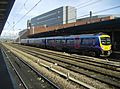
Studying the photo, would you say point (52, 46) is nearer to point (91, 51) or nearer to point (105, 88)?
point (91, 51)

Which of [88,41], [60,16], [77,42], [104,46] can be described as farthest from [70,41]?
[60,16]

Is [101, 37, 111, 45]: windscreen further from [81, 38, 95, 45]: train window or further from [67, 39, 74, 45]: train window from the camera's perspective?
[67, 39, 74, 45]: train window

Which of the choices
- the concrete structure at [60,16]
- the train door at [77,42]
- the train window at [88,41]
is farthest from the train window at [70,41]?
the concrete structure at [60,16]

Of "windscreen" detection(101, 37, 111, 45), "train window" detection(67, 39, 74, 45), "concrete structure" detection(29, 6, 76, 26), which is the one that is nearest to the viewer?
"windscreen" detection(101, 37, 111, 45)

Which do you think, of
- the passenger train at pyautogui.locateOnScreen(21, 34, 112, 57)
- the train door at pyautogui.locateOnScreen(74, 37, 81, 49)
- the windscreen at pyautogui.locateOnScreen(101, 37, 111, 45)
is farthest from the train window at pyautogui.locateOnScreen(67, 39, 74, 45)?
the windscreen at pyautogui.locateOnScreen(101, 37, 111, 45)

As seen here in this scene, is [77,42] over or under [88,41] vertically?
under

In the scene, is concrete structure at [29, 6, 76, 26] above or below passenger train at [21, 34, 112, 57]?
above

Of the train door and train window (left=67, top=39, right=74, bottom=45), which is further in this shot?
train window (left=67, top=39, right=74, bottom=45)

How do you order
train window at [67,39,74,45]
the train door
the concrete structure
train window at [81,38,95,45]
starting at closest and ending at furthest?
train window at [81,38,95,45] → the train door → train window at [67,39,74,45] → the concrete structure

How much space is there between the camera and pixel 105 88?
12398mm

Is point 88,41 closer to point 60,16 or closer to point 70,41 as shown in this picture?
point 70,41

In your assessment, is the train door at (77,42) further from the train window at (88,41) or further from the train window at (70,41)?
the train window at (70,41)

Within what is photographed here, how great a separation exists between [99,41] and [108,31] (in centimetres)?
977

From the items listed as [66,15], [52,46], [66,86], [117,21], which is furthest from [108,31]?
[66,15]
